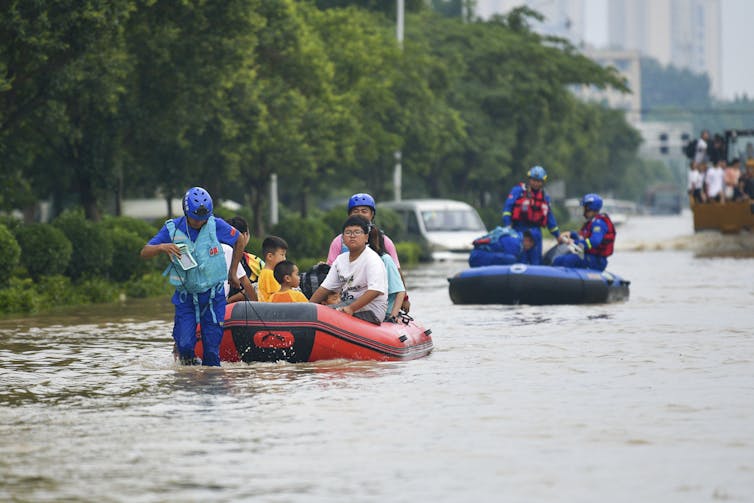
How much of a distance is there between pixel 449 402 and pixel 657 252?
3862 cm

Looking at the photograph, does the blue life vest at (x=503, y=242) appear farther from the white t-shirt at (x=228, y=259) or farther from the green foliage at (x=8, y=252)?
the white t-shirt at (x=228, y=259)

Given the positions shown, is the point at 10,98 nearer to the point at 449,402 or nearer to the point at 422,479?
the point at 449,402

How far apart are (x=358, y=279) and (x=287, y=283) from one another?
0.75 meters

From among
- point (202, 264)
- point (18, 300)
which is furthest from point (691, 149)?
point (202, 264)

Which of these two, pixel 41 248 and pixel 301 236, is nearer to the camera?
pixel 41 248

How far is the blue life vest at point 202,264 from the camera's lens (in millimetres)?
15367

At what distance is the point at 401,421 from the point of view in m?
12.5

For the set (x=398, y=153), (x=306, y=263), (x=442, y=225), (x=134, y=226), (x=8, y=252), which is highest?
(x=398, y=153)

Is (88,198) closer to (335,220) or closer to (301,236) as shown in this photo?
(301,236)

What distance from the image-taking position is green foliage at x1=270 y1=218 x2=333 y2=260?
41.0 meters

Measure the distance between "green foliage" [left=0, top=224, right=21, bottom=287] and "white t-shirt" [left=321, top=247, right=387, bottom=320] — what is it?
950cm

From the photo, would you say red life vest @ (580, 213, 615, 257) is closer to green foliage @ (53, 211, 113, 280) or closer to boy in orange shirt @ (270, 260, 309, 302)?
green foliage @ (53, 211, 113, 280)

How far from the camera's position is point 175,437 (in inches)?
464

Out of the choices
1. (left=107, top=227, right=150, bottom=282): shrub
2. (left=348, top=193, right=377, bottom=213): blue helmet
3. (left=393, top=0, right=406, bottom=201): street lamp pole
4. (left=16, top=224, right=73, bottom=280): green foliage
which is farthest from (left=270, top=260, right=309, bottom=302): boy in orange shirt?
(left=393, top=0, right=406, bottom=201): street lamp pole
